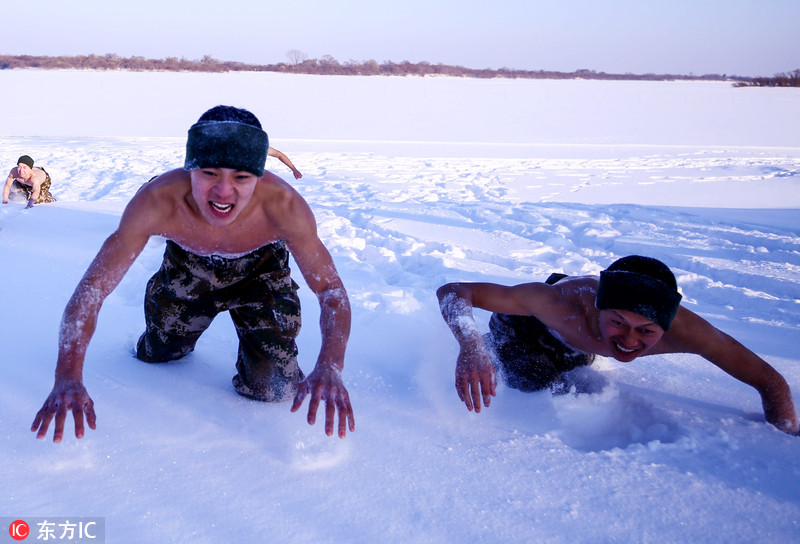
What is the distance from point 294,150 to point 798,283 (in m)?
8.21

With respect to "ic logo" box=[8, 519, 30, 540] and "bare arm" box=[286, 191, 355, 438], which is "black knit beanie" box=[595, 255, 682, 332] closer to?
"bare arm" box=[286, 191, 355, 438]

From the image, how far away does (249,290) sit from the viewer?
2.20 m

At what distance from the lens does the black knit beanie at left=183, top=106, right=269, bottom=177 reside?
5.62 ft

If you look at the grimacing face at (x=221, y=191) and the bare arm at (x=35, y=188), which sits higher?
the grimacing face at (x=221, y=191)

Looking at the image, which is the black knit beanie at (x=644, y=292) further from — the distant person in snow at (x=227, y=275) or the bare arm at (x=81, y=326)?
the bare arm at (x=81, y=326)

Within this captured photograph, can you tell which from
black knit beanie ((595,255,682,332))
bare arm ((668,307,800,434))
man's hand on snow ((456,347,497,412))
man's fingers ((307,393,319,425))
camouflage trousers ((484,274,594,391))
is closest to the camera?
man's fingers ((307,393,319,425))

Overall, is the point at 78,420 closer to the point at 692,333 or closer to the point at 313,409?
the point at 313,409

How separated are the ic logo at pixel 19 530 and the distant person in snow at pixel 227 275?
0.91ft

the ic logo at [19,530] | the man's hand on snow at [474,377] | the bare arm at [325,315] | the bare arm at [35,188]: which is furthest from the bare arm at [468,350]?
the bare arm at [35,188]

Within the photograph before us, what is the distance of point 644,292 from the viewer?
1938 millimetres

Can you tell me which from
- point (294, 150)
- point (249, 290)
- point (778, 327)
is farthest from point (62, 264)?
point (294, 150)

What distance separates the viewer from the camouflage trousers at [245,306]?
6.93 feet

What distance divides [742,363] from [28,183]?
6052 mm

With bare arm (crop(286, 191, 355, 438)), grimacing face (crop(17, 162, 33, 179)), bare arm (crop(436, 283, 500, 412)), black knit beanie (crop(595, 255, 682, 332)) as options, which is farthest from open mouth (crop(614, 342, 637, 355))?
grimacing face (crop(17, 162, 33, 179))
